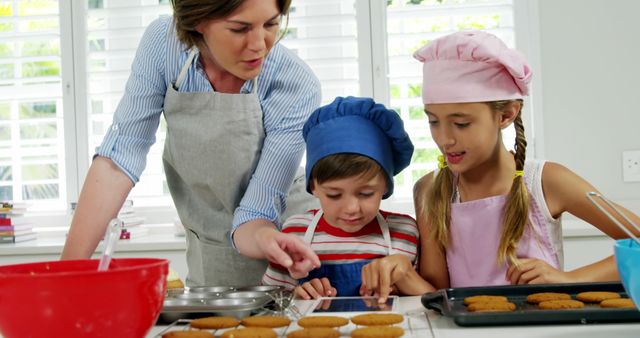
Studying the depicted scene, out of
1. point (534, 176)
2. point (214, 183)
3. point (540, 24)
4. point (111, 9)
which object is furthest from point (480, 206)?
point (111, 9)

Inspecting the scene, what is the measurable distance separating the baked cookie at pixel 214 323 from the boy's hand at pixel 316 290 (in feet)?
1.24

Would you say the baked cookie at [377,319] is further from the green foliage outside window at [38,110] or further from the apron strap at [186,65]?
the green foliage outside window at [38,110]

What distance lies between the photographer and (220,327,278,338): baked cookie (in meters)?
0.80

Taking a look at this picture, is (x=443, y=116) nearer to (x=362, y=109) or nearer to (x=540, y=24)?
(x=362, y=109)

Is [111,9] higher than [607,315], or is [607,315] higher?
[111,9]

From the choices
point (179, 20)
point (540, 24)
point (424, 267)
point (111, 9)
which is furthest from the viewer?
point (111, 9)

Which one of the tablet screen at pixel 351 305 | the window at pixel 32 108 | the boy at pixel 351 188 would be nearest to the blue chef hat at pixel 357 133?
the boy at pixel 351 188

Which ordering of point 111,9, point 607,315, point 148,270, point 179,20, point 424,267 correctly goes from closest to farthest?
1. point 148,270
2. point 607,315
3. point 179,20
4. point 424,267
5. point 111,9

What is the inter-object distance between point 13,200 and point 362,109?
2253mm

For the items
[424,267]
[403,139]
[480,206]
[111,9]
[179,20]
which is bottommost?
[424,267]

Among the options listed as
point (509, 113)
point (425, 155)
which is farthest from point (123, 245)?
point (509, 113)

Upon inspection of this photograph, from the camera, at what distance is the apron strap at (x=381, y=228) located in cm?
146

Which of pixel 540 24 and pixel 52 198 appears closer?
pixel 540 24

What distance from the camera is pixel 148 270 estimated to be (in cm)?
71
